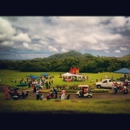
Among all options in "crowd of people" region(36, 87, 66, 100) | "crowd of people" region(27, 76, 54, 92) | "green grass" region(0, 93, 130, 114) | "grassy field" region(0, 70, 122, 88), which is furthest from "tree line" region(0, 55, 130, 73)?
"green grass" region(0, 93, 130, 114)

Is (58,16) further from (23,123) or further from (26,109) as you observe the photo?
(23,123)

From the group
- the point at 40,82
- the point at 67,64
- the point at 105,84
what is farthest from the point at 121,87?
the point at 40,82

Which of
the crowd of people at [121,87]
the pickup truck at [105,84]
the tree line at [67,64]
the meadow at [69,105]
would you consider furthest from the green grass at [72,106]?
the tree line at [67,64]

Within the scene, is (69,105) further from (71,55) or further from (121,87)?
Result: (121,87)

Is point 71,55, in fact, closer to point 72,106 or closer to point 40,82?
point 40,82

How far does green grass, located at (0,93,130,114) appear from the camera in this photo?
4781 mm

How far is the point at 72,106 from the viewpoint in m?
4.80

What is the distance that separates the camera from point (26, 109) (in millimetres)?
4812

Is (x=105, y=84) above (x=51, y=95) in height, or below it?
above

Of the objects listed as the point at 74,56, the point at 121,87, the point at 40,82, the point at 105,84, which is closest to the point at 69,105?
the point at 40,82

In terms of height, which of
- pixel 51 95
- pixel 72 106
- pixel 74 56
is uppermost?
pixel 74 56

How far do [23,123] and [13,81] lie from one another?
3.22 ft

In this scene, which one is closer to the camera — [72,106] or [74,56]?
[72,106]
